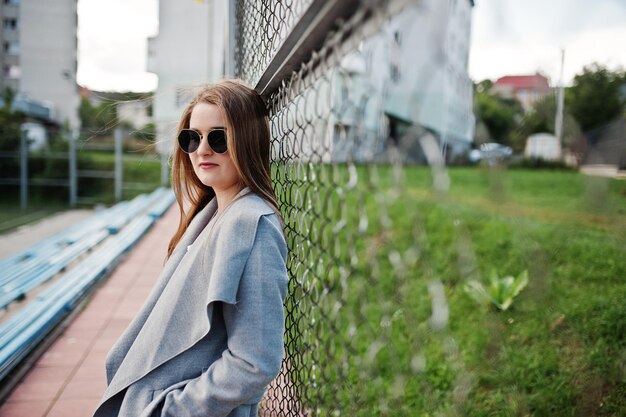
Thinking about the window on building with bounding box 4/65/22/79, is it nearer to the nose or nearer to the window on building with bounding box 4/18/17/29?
the window on building with bounding box 4/18/17/29

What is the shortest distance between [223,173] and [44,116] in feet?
98.9

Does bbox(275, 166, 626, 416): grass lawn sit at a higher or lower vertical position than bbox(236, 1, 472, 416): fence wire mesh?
lower

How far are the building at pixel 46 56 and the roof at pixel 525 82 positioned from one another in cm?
3148

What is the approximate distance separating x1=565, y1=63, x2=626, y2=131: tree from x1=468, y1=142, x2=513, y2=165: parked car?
131 millimetres

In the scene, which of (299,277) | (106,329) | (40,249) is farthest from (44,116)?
(299,277)

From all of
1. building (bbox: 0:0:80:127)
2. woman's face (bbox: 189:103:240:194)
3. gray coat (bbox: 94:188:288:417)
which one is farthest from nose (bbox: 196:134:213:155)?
building (bbox: 0:0:80:127)

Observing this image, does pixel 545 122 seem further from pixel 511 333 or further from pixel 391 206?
pixel 511 333

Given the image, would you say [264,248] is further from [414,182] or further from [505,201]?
[505,201]

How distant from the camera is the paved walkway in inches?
105

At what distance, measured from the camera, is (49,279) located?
17.5ft

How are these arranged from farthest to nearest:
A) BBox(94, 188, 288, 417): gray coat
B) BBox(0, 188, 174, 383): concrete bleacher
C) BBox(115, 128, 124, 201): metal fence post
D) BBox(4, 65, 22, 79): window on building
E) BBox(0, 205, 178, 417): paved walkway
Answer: BBox(4, 65, 22, 79): window on building, BBox(115, 128, 124, 201): metal fence post, BBox(0, 188, 174, 383): concrete bleacher, BBox(0, 205, 178, 417): paved walkway, BBox(94, 188, 288, 417): gray coat

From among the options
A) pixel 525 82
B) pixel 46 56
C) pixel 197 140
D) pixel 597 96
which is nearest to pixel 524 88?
pixel 525 82

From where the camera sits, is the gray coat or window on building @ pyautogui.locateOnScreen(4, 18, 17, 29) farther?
window on building @ pyautogui.locateOnScreen(4, 18, 17, 29)

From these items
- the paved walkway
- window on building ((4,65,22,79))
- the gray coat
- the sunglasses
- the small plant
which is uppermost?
window on building ((4,65,22,79))
